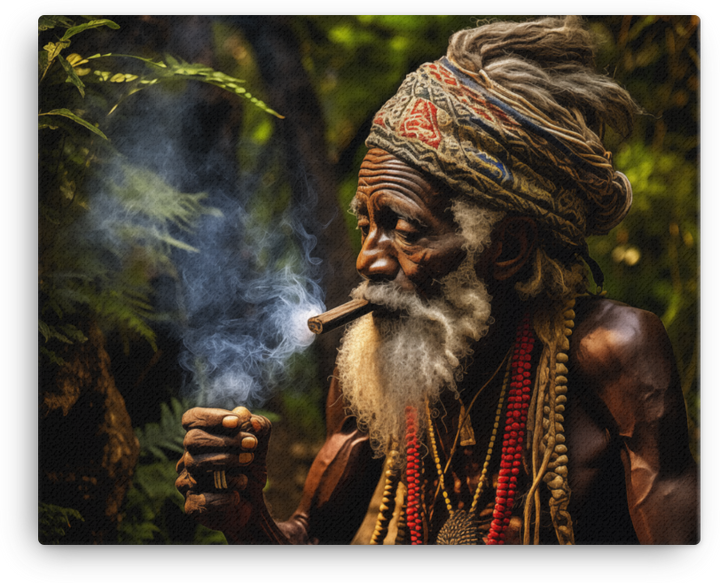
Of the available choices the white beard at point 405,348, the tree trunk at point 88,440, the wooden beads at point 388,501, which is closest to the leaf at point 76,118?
the tree trunk at point 88,440

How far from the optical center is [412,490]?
2.35 m

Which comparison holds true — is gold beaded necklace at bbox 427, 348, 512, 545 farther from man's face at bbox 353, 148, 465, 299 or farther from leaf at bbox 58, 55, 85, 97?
leaf at bbox 58, 55, 85, 97

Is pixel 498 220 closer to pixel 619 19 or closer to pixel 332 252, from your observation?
pixel 332 252

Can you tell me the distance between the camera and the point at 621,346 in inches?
85.0

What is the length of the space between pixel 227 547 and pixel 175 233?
95 cm

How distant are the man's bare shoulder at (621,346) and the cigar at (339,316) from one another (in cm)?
61

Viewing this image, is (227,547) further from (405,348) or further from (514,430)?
(514,430)

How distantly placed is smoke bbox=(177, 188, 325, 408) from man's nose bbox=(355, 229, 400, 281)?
213 mm

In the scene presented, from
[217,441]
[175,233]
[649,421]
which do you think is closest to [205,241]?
[175,233]

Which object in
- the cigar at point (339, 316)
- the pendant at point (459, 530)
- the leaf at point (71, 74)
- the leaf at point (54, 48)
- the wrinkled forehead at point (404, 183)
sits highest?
the leaf at point (54, 48)

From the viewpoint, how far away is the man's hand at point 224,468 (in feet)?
6.97

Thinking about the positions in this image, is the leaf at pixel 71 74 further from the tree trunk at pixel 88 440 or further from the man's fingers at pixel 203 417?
the man's fingers at pixel 203 417

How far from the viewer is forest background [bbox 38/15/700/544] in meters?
2.30

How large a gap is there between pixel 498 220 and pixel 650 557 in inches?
41.2
